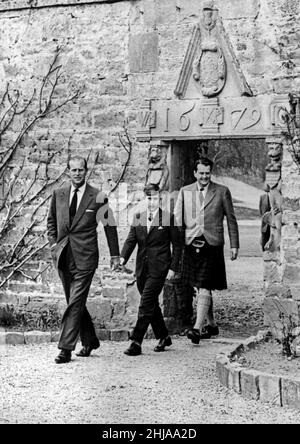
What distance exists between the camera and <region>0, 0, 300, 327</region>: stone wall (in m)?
9.53

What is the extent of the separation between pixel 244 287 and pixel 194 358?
652 centimetres

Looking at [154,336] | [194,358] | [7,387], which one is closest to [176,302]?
[154,336]

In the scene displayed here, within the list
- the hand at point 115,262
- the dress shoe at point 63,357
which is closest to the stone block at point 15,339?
the dress shoe at point 63,357

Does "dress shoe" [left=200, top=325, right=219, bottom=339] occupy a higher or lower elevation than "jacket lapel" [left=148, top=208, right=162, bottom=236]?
lower

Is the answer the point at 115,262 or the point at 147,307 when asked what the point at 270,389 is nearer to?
the point at 147,307

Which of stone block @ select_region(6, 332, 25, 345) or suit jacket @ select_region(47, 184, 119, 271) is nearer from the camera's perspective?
suit jacket @ select_region(47, 184, 119, 271)

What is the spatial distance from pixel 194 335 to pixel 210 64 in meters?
2.67

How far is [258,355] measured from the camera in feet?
27.2

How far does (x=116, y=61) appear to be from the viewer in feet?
33.6

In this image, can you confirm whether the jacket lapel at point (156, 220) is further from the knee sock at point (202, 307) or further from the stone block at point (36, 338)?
the stone block at point (36, 338)

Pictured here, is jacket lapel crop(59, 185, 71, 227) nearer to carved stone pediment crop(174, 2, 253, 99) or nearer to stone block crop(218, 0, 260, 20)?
carved stone pediment crop(174, 2, 253, 99)

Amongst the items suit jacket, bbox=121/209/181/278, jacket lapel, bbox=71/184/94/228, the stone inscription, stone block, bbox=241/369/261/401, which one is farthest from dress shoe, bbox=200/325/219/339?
stone block, bbox=241/369/261/401

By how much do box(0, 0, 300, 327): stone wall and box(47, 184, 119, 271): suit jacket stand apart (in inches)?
57.0

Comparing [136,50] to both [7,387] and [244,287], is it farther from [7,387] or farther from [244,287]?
[244,287]
